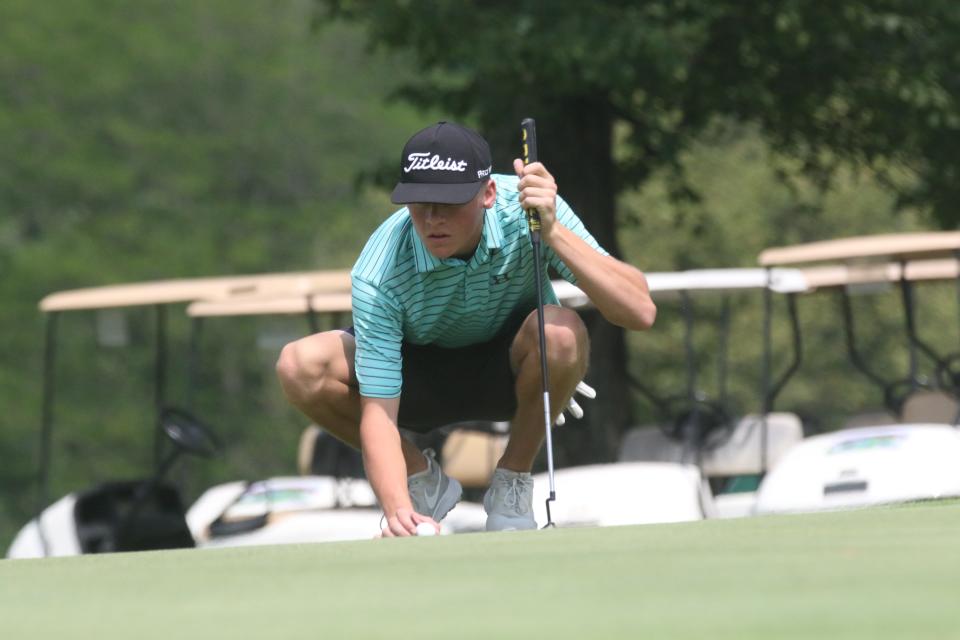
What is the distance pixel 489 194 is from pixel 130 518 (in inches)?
184

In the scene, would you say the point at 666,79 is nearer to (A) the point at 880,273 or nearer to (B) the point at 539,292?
(A) the point at 880,273

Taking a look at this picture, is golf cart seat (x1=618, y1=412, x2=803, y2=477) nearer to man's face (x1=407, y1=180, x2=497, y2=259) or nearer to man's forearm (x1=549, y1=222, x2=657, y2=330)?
man's forearm (x1=549, y1=222, x2=657, y2=330)

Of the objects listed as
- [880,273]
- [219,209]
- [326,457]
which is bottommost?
[326,457]

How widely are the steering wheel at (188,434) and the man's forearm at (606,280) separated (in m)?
4.72

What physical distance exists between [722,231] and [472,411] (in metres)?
23.3

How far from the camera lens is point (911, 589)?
2.98 metres

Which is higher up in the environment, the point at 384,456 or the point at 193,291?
the point at 193,291

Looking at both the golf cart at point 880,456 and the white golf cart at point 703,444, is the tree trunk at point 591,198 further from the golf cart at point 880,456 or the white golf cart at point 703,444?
the golf cart at point 880,456

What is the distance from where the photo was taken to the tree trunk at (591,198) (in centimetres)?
1428

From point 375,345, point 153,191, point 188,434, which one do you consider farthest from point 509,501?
point 153,191

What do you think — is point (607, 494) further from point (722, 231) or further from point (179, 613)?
point (722, 231)

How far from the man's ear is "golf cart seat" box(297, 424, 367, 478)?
545 cm

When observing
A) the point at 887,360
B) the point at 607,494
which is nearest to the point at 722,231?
the point at 887,360

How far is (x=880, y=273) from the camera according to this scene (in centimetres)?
1107
